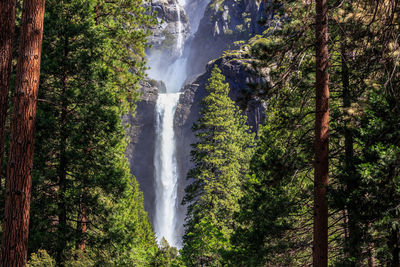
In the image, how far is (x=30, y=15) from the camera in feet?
16.6

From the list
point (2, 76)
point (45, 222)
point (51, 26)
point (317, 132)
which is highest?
point (51, 26)

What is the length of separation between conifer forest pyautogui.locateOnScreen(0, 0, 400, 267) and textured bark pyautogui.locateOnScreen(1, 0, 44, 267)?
0.7 inches

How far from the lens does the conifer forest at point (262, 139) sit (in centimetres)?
486

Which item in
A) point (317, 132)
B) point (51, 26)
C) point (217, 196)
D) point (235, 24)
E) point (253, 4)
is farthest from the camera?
point (235, 24)

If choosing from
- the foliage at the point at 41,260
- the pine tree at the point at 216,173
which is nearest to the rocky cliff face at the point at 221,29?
the pine tree at the point at 216,173

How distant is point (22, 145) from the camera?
15.5ft

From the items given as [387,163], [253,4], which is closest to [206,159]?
[387,163]

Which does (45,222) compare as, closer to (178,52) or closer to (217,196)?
(217,196)

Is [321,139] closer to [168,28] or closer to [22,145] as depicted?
[22,145]

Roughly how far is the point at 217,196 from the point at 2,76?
13.4 meters

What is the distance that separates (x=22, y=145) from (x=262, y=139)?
987 cm

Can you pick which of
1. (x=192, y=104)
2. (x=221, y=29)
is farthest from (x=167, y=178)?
(x=221, y=29)

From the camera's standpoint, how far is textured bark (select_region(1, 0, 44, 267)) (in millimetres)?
4465

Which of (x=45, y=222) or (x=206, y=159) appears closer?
(x=45, y=222)
